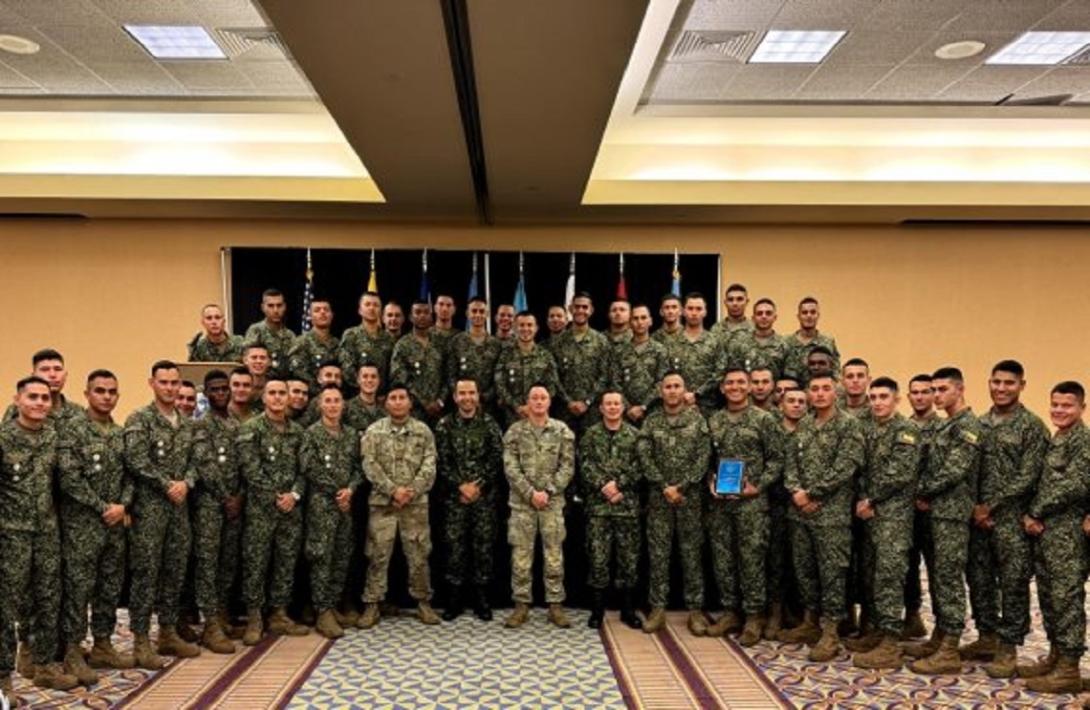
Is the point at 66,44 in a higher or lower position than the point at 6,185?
higher

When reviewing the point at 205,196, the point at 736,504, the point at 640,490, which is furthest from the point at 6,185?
the point at 736,504

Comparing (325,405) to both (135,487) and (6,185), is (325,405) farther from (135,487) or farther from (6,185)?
(6,185)

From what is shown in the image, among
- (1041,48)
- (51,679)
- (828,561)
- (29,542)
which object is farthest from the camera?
(1041,48)

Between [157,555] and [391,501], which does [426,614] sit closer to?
[391,501]

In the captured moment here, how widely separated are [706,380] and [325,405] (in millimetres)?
3123

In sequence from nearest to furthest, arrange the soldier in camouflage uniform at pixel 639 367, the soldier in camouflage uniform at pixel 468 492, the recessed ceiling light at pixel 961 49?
the recessed ceiling light at pixel 961 49 → the soldier in camouflage uniform at pixel 468 492 → the soldier in camouflage uniform at pixel 639 367

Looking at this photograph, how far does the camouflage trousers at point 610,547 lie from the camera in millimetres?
6145

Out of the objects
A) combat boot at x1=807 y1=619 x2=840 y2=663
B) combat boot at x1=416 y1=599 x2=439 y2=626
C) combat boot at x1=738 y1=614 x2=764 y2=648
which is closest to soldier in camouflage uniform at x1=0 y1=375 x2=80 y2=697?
combat boot at x1=416 y1=599 x2=439 y2=626

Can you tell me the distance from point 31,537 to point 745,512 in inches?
166

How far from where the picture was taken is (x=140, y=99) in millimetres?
7855

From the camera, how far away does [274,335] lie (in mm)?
7430

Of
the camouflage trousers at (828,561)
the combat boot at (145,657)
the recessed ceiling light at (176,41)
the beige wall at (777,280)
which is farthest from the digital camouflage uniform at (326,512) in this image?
the beige wall at (777,280)

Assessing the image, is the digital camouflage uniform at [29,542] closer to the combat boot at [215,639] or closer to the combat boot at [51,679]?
the combat boot at [51,679]

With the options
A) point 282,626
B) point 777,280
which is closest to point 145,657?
point 282,626
